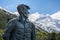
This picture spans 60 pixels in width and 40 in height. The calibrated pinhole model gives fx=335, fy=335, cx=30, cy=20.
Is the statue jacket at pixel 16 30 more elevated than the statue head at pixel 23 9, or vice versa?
the statue head at pixel 23 9

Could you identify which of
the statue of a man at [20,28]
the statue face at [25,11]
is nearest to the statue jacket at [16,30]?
the statue of a man at [20,28]

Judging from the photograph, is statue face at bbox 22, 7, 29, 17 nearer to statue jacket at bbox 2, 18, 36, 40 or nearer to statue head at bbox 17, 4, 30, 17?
statue head at bbox 17, 4, 30, 17

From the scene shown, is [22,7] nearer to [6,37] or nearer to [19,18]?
[19,18]

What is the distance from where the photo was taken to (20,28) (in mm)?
9242

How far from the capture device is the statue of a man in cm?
920

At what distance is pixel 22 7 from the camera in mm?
9406

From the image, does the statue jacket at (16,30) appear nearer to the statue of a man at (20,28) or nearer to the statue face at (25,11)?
the statue of a man at (20,28)

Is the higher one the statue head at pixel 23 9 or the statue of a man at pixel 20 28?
the statue head at pixel 23 9

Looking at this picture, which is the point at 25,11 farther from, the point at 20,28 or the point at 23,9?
the point at 20,28

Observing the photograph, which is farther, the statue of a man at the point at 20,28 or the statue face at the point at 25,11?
the statue face at the point at 25,11

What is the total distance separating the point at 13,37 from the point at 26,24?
0.51m

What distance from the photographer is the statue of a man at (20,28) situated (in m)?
9.20

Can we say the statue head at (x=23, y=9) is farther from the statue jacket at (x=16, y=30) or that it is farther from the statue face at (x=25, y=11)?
the statue jacket at (x=16, y=30)

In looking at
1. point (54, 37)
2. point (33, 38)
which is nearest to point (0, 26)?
point (54, 37)
